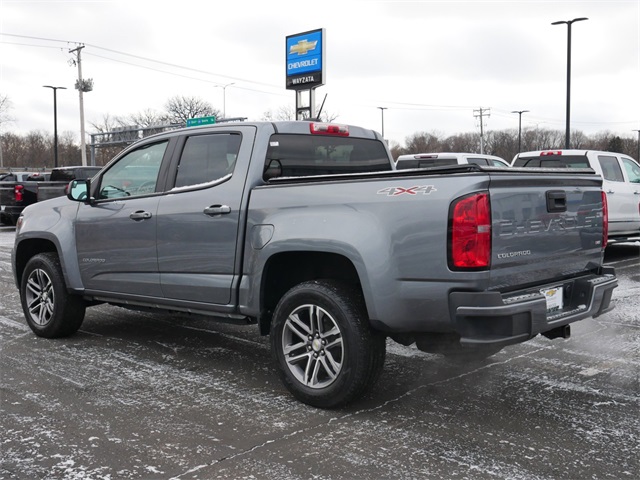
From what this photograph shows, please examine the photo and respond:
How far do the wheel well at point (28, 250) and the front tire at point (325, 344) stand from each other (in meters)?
3.24

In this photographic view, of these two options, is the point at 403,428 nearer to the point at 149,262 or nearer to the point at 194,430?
the point at 194,430

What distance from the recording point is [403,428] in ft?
12.9

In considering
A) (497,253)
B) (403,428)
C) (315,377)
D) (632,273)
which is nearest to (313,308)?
(315,377)

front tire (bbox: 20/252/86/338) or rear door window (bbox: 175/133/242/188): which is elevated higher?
rear door window (bbox: 175/133/242/188)

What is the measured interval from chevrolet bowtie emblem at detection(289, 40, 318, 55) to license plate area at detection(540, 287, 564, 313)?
24064mm

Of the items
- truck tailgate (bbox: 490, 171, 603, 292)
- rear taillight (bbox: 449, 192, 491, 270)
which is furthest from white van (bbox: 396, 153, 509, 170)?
rear taillight (bbox: 449, 192, 491, 270)

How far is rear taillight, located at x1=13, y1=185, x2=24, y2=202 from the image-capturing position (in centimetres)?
1903

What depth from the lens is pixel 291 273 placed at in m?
4.79

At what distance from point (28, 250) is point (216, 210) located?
9.64 feet

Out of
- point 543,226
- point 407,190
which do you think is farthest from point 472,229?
point 543,226

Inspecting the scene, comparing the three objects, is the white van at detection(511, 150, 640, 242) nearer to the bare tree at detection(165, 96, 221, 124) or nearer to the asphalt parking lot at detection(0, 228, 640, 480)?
the asphalt parking lot at detection(0, 228, 640, 480)

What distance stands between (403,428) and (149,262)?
256cm

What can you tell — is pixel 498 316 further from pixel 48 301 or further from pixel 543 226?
pixel 48 301

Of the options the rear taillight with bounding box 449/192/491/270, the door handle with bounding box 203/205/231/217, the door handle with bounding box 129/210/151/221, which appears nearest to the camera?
the rear taillight with bounding box 449/192/491/270
